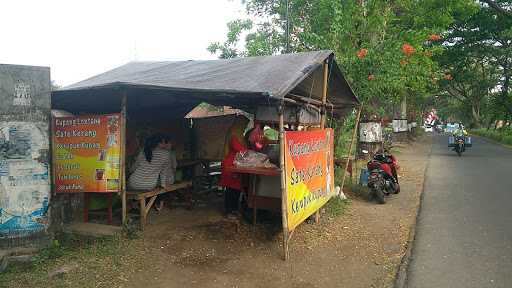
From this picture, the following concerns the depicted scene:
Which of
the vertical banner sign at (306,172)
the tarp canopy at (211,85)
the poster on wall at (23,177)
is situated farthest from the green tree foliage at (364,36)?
the poster on wall at (23,177)

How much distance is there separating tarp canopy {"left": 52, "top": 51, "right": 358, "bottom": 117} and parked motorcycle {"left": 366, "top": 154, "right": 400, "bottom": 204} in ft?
4.80

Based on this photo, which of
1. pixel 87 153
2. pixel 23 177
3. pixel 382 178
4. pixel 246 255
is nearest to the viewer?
pixel 23 177

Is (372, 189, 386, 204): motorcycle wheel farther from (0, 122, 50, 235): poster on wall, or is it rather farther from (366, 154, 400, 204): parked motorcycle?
(0, 122, 50, 235): poster on wall

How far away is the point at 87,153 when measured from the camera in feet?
18.2

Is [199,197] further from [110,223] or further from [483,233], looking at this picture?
[483,233]

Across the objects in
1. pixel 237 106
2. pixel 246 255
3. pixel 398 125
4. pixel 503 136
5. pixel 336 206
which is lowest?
pixel 246 255

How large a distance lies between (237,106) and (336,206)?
266 centimetres

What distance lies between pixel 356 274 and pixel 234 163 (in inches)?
93.8

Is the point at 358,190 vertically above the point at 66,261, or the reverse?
the point at 358,190

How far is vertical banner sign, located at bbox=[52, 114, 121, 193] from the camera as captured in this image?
5469 mm

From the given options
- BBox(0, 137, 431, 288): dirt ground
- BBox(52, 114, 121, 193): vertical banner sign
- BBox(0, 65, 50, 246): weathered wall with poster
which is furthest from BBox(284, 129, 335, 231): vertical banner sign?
BBox(0, 65, 50, 246): weathered wall with poster

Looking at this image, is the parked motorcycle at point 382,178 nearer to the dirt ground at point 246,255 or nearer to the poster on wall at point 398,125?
the dirt ground at point 246,255

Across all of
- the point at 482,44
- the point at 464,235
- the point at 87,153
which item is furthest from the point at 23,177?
A: the point at 482,44

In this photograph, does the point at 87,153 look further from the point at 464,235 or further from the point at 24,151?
the point at 464,235
